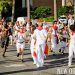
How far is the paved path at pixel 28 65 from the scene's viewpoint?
1463 centimetres

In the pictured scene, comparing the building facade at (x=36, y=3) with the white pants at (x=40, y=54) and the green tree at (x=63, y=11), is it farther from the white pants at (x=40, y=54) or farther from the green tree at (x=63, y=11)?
the white pants at (x=40, y=54)

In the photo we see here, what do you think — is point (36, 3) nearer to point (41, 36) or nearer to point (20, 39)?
point (20, 39)

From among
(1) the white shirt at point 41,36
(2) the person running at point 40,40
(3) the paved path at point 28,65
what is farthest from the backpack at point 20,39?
(1) the white shirt at point 41,36

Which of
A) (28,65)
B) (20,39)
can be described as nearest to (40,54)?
(28,65)

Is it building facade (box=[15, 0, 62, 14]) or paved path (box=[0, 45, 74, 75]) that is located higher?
building facade (box=[15, 0, 62, 14])

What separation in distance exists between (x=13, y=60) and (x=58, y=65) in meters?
2.61

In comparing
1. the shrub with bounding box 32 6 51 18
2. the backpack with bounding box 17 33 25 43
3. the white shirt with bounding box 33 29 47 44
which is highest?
the white shirt with bounding box 33 29 47 44

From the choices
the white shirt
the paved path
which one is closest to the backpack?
the paved path

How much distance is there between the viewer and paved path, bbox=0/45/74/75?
48.0ft

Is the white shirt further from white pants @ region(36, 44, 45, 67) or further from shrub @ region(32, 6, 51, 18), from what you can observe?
shrub @ region(32, 6, 51, 18)

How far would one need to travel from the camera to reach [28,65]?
16.5 meters

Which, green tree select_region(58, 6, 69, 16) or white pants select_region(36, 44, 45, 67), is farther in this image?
green tree select_region(58, 6, 69, 16)

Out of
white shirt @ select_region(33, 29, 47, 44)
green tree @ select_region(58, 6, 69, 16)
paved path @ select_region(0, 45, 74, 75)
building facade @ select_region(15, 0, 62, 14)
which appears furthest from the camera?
building facade @ select_region(15, 0, 62, 14)

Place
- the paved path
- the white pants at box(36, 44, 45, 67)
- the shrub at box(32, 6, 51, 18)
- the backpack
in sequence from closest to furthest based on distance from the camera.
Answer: the paved path
the white pants at box(36, 44, 45, 67)
the backpack
the shrub at box(32, 6, 51, 18)
